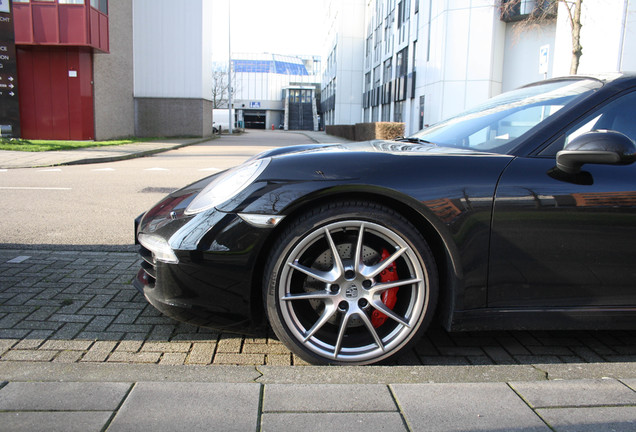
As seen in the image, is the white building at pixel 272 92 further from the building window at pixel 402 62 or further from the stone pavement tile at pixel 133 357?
the stone pavement tile at pixel 133 357

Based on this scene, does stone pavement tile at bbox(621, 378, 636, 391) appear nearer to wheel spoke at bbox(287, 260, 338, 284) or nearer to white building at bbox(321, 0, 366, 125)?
wheel spoke at bbox(287, 260, 338, 284)

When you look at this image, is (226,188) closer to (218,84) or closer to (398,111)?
(398,111)

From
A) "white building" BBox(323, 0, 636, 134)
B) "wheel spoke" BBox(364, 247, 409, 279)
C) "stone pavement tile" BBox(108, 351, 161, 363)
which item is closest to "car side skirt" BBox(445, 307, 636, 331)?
"wheel spoke" BBox(364, 247, 409, 279)

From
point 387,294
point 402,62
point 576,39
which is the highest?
point 402,62

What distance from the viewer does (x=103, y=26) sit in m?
22.8

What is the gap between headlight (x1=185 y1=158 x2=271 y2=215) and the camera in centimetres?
249

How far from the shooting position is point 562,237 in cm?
238

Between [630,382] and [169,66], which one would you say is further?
[169,66]

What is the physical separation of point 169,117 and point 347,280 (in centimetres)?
2959

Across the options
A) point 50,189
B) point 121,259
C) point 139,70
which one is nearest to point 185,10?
point 139,70

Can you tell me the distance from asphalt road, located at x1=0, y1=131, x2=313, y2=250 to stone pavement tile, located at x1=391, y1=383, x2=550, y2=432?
11.8 feet

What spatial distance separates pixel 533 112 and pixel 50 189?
26.7ft

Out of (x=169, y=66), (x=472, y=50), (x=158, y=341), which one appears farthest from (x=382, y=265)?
(x=169, y=66)

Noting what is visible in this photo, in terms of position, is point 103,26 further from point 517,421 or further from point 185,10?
point 517,421
